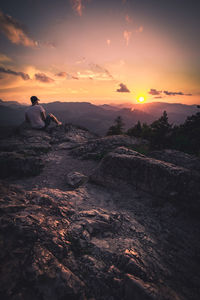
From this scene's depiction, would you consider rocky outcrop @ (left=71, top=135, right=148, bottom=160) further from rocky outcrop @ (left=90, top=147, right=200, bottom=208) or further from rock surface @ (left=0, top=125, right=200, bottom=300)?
rock surface @ (left=0, top=125, right=200, bottom=300)

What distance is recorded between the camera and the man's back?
11.1 metres

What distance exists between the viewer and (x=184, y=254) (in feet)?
11.4

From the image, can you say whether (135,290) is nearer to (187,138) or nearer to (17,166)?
(17,166)

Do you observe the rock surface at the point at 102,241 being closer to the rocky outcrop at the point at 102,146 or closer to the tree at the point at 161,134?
the rocky outcrop at the point at 102,146

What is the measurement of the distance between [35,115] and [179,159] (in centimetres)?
1128

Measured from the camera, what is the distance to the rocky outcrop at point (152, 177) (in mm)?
5086

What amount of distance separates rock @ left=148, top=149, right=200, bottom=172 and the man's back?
940cm

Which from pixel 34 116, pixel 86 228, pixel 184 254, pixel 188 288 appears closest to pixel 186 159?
pixel 184 254

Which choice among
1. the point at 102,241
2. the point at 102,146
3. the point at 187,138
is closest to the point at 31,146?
the point at 102,146

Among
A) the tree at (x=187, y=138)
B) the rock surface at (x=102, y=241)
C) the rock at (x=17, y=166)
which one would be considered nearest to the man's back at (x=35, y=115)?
the rock at (x=17, y=166)

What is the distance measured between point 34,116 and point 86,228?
10.9m

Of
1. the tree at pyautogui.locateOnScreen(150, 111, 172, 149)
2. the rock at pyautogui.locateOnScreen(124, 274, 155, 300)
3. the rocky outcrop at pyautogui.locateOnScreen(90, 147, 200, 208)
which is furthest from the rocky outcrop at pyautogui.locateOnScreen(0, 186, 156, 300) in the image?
the tree at pyautogui.locateOnScreen(150, 111, 172, 149)

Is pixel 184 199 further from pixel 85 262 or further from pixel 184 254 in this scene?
pixel 85 262

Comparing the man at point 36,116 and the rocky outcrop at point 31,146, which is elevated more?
the man at point 36,116
